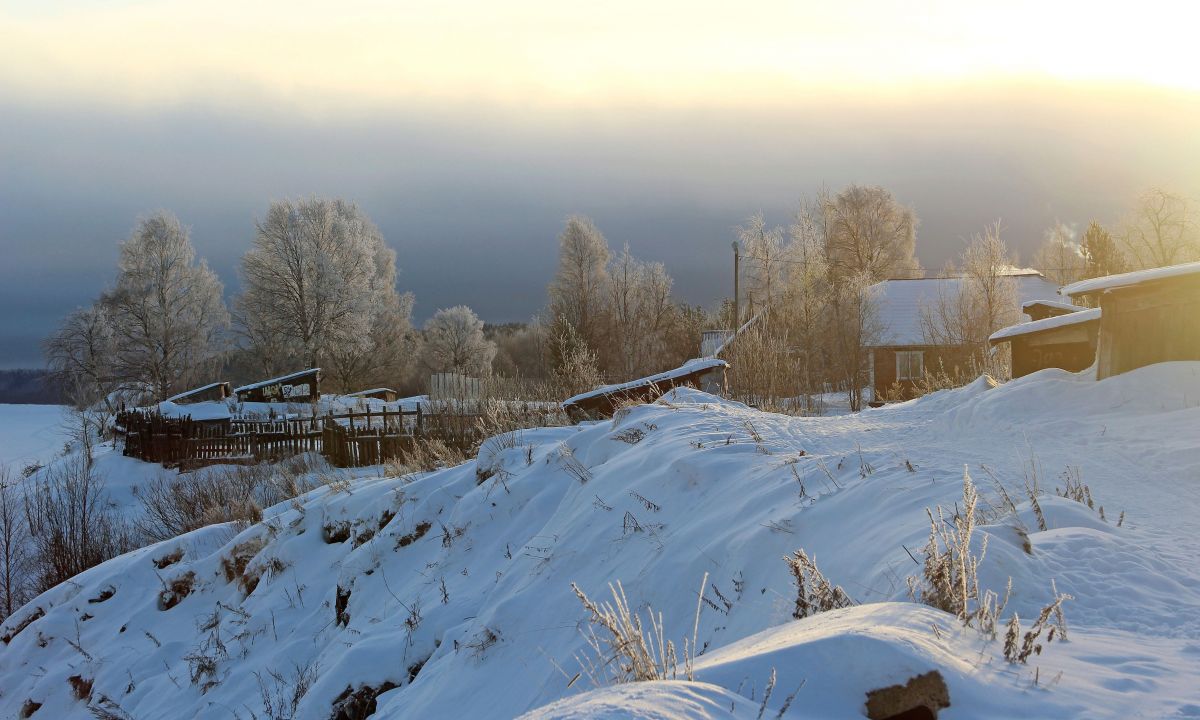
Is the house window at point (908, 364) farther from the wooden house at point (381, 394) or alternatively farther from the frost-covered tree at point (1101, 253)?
the wooden house at point (381, 394)

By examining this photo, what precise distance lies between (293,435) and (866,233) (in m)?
46.2

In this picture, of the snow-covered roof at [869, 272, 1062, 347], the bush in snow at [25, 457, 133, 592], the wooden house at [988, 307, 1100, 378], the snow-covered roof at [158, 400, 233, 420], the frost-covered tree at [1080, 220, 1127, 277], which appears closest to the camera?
the wooden house at [988, 307, 1100, 378]

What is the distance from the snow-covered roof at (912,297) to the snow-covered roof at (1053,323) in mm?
22895

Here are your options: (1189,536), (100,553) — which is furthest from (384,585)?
(100,553)

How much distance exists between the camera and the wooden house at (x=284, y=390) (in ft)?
116

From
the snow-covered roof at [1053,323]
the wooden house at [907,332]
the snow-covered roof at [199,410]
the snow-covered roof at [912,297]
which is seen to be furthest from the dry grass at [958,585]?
the snow-covered roof at [912,297]

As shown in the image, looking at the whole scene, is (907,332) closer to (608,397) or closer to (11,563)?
(608,397)

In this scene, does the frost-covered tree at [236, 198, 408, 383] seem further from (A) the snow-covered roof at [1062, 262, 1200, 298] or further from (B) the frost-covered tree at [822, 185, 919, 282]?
(A) the snow-covered roof at [1062, 262, 1200, 298]

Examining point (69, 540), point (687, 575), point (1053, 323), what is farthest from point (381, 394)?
point (687, 575)

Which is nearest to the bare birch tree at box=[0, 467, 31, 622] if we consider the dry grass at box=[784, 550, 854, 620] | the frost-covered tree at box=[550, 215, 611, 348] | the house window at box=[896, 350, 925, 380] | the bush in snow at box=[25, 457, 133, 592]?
the bush in snow at box=[25, 457, 133, 592]

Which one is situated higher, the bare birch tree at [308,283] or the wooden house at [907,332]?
the bare birch tree at [308,283]

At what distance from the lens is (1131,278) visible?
372 inches

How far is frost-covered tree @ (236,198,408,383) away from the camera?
4969 cm

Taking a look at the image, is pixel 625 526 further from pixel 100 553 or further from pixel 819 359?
pixel 819 359
